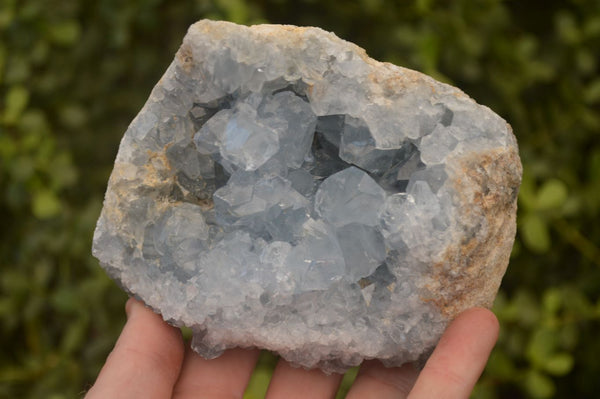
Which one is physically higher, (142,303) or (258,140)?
(258,140)

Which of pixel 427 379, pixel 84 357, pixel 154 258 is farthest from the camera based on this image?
pixel 84 357

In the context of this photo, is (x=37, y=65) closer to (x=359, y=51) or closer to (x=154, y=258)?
(x=154, y=258)

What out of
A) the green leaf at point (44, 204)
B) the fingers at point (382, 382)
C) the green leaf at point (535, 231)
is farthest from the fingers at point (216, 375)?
the green leaf at point (535, 231)

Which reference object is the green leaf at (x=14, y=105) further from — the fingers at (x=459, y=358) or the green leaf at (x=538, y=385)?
the green leaf at (x=538, y=385)

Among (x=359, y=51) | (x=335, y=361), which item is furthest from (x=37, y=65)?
(x=335, y=361)

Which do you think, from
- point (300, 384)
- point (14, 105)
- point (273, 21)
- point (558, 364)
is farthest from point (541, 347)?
point (14, 105)

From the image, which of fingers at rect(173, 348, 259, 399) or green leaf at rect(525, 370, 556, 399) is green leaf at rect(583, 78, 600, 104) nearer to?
green leaf at rect(525, 370, 556, 399)
